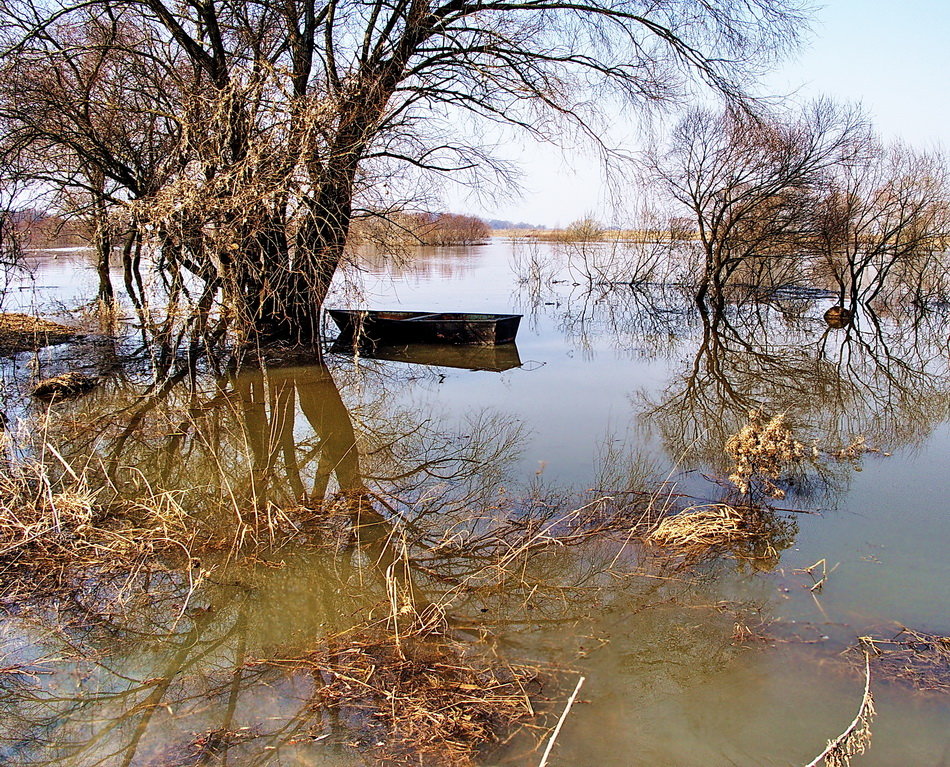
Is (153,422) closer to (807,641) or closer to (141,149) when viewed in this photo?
(141,149)

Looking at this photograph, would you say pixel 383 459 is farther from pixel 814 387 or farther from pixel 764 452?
pixel 814 387

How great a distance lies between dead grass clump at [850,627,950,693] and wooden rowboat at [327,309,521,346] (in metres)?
10.5

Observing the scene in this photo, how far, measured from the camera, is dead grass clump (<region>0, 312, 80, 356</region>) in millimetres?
13516

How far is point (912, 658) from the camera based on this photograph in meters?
3.94

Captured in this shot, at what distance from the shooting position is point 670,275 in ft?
91.0

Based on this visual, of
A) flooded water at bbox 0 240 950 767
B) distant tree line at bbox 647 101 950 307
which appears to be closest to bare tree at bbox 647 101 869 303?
distant tree line at bbox 647 101 950 307

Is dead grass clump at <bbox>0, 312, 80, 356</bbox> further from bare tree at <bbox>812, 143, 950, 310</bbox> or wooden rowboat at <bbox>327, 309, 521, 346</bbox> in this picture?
bare tree at <bbox>812, 143, 950, 310</bbox>

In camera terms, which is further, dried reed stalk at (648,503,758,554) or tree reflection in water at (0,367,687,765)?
dried reed stalk at (648,503,758,554)

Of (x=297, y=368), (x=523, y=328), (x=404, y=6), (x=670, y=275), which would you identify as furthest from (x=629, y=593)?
(x=670, y=275)

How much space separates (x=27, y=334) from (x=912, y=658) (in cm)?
1544

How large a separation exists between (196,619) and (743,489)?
4148 millimetres

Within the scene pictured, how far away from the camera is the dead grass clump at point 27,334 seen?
13516mm

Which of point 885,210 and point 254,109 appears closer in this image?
point 254,109

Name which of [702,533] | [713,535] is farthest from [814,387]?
[702,533]
